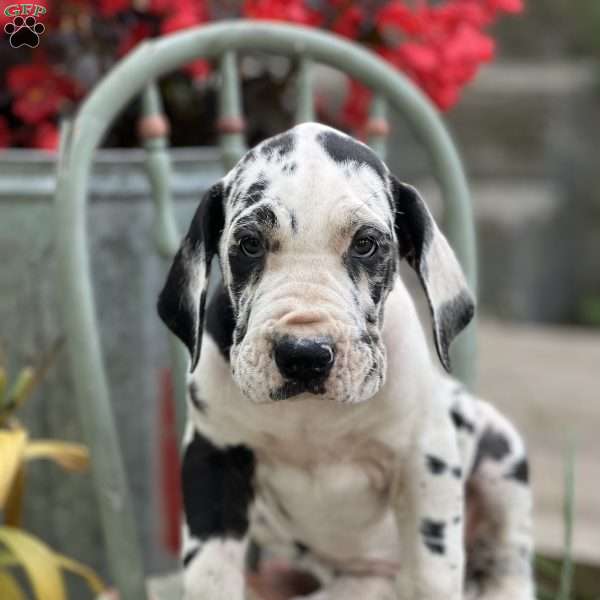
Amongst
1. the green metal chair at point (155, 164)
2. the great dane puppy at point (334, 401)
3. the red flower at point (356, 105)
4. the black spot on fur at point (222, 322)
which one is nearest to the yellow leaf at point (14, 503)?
the green metal chair at point (155, 164)

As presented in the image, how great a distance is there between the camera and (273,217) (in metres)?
0.74

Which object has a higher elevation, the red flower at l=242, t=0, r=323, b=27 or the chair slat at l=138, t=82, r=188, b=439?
the red flower at l=242, t=0, r=323, b=27

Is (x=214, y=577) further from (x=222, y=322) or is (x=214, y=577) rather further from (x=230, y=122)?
(x=230, y=122)

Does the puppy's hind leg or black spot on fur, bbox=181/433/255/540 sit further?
the puppy's hind leg

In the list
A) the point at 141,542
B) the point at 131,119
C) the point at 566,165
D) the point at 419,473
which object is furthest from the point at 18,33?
the point at 566,165

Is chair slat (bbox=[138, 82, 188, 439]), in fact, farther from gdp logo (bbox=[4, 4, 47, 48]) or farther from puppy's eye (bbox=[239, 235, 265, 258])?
puppy's eye (bbox=[239, 235, 265, 258])

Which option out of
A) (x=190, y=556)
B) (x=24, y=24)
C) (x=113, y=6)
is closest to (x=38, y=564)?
(x=190, y=556)

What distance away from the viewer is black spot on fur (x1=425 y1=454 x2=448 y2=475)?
0.90 m

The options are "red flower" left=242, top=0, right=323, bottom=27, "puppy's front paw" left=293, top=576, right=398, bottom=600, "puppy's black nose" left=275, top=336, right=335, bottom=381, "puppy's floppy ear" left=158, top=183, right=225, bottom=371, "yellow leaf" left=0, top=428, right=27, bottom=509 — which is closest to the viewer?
"puppy's black nose" left=275, top=336, right=335, bottom=381

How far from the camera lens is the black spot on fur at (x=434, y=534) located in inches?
35.0

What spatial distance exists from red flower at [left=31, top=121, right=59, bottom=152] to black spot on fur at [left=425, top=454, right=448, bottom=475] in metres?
0.89

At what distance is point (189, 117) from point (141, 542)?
655mm

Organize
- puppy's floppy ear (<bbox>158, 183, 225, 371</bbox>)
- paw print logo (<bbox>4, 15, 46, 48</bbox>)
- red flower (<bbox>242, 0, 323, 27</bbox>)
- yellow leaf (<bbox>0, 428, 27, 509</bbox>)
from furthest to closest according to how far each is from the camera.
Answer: red flower (<bbox>242, 0, 323, 27</bbox>), paw print logo (<bbox>4, 15, 46, 48</bbox>), yellow leaf (<bbox>0, 428, 27, 509</bbox>), puppy's floppy ear (<bbox>158, 183, 225, 371</bbox>)

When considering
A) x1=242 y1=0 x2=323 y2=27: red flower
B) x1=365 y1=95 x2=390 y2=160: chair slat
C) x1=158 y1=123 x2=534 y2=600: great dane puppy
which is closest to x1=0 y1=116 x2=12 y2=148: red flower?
x1=242 y1=0 x2=323 y2=27: red flower
